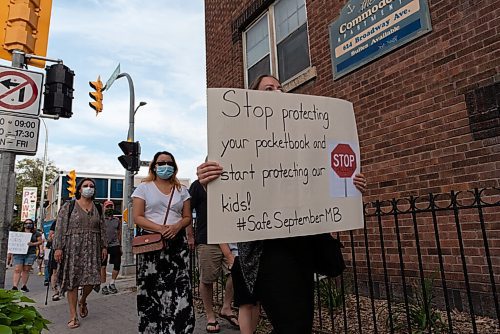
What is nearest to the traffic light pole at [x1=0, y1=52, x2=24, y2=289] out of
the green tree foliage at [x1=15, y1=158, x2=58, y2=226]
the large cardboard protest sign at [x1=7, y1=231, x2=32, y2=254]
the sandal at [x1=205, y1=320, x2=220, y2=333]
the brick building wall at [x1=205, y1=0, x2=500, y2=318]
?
the sandal at [x1=205, y1=320, x2=220, y2=333]

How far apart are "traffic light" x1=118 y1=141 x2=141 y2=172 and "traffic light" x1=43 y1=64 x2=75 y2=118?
14.4 ft

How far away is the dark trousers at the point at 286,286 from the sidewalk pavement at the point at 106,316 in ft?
8.43

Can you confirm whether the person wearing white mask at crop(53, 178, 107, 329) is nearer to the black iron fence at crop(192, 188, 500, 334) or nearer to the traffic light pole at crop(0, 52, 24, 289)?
the traffic light pole at crop(0, 52, 24, 289)

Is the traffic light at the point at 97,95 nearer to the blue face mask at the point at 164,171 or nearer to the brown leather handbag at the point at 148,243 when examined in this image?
the blue face mask at the point at 164,171

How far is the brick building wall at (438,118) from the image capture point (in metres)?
3.90

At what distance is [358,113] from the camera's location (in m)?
5.37

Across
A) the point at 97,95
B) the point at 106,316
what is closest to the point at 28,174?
the point at 97,95

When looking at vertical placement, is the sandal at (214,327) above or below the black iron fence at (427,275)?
below

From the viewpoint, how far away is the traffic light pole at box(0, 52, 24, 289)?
4156 mm

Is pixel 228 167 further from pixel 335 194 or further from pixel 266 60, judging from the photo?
pixel 266 60

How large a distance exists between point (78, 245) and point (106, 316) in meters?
1.21

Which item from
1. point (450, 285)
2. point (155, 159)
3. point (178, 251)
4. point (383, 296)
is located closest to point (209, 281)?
point (178, 251)

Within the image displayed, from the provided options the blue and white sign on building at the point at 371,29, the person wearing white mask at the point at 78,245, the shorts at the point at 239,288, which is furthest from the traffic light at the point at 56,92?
the shorts at the point at 239,288

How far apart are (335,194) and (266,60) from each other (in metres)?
5.76
